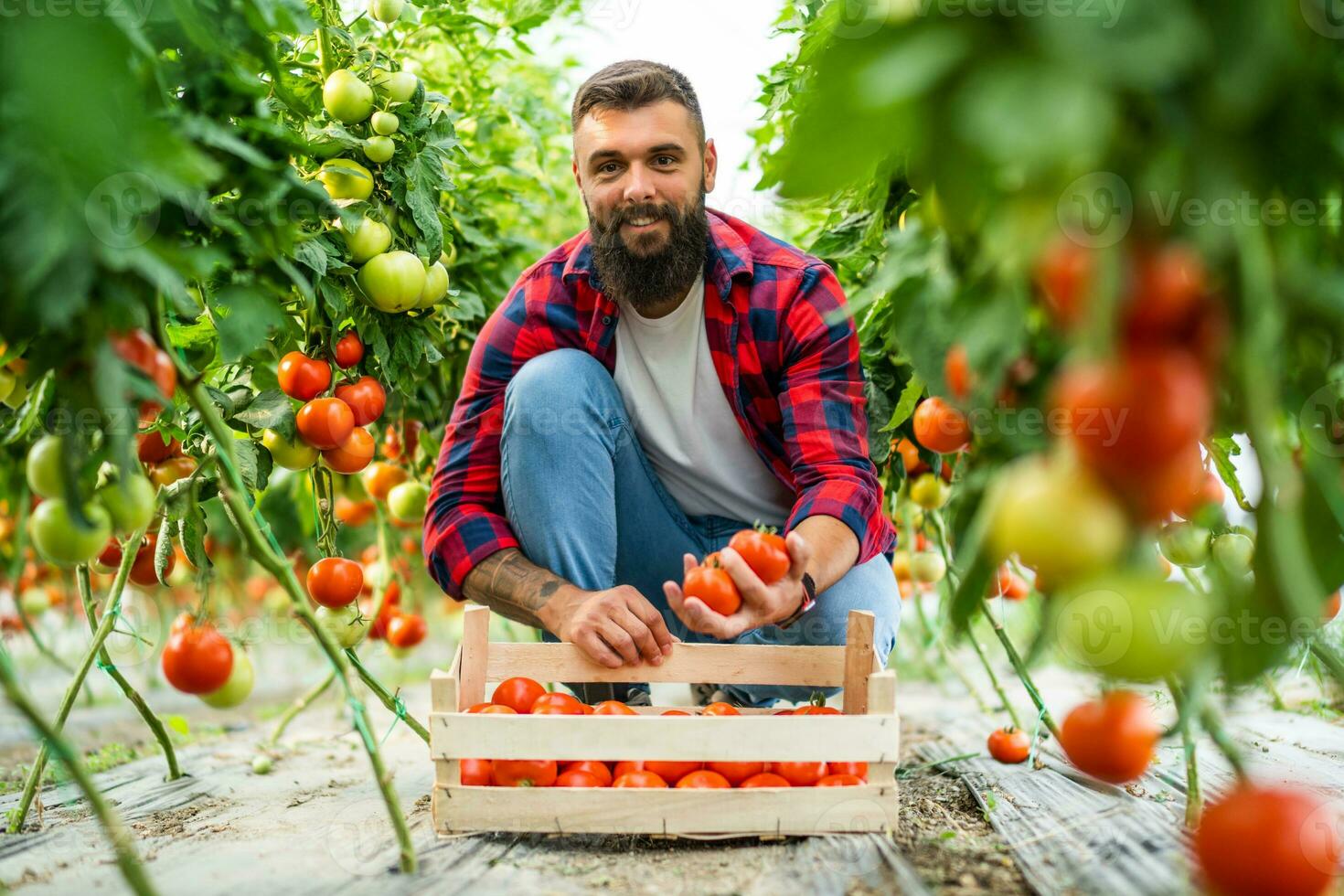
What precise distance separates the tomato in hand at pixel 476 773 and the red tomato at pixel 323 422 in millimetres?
666

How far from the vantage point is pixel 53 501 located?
1.09 meters

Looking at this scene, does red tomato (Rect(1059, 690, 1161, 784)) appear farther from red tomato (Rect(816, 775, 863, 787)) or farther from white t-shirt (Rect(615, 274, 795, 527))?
white t-shirt (Rect(615, 274, 795, 527))

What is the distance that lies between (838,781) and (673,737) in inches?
9.8

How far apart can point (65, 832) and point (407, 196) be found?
1.17 metres

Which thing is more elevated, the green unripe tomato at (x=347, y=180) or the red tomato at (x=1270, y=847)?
the green unripe tomato at (x=347, y=180)

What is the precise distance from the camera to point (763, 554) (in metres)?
1.48

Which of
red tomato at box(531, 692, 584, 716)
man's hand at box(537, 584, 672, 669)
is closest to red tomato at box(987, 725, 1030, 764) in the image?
man's hand at box(537, 584, 672, 669)

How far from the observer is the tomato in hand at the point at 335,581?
1862 millimetres

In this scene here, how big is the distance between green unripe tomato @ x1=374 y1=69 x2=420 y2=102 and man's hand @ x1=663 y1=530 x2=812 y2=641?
1036 mm

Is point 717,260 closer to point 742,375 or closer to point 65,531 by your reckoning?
point 742,375

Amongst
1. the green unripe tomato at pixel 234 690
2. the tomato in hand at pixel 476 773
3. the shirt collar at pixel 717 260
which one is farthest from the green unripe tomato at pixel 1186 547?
the green unripe tomato at pixel 234 690

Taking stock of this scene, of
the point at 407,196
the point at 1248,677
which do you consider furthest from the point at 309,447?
the point at 1248,677

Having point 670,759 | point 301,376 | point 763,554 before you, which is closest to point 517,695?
point 670,759

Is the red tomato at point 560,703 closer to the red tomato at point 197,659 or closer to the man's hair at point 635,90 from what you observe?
the red tomato at point 197,659
